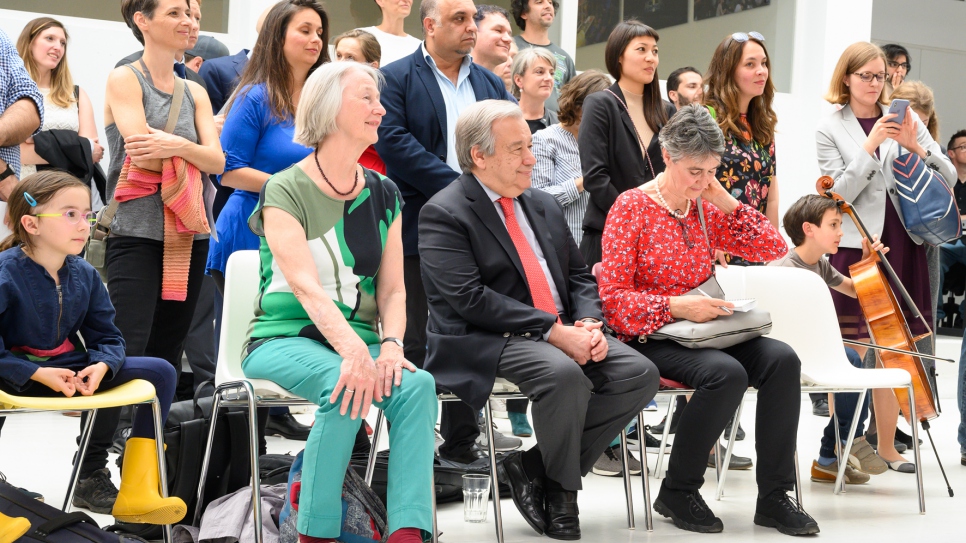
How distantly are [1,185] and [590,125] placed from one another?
87.5 inches

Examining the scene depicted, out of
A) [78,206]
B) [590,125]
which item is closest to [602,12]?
[590,125]

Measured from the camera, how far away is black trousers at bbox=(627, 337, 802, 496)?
338 centimetres

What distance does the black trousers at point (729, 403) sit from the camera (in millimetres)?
3377

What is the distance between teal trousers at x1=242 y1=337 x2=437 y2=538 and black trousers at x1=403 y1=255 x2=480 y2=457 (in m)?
1.13

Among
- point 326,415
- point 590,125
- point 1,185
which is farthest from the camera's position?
point 590,125

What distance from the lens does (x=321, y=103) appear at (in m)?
3.03

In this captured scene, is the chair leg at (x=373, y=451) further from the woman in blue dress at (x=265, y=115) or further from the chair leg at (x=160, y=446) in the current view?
the woman in blue dress at (x=265, y=115)

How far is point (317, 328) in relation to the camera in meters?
2.93

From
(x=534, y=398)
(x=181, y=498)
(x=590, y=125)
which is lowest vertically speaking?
(x=181, y=498)

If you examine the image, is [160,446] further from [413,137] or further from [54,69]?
[54,69]

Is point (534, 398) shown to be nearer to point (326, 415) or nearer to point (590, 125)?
point (326, 415)

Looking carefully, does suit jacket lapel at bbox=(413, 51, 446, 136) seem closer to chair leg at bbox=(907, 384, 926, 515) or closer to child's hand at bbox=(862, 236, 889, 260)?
child's hand at bbox=(862, 236, 889, 260)

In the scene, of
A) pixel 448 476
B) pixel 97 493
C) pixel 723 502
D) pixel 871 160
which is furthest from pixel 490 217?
pixel 871 160

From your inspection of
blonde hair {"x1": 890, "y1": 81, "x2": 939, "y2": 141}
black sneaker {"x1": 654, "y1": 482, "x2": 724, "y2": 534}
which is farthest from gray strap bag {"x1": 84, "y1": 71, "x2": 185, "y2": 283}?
blonde hair {"x1": 890, "y1": 81, "x2": 939, "y2": 141}
